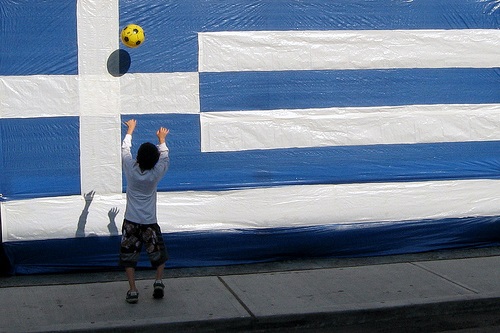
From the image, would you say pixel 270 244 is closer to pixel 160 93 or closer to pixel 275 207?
pixel 275 207

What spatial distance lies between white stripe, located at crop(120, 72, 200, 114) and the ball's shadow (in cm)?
6

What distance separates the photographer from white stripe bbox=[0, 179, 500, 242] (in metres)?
7.39

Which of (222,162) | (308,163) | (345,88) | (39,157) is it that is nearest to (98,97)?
(39,157)

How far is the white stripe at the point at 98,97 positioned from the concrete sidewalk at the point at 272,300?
98 centimetres

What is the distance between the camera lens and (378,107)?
8141 mm

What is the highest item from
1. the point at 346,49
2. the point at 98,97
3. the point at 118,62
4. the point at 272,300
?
the point at 346,49

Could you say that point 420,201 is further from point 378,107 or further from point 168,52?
point 168,52

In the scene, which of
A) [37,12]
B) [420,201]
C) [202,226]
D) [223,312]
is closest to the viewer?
[223,312]

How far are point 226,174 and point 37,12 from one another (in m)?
2.22

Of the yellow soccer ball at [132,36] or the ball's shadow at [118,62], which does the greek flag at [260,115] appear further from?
the yellow soccer ball at [132,36]

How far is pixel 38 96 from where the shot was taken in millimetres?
7340

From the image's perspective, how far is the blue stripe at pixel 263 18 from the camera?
757cm

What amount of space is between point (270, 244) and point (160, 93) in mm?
1776

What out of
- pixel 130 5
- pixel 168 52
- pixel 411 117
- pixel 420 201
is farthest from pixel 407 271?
pixel 130 5
